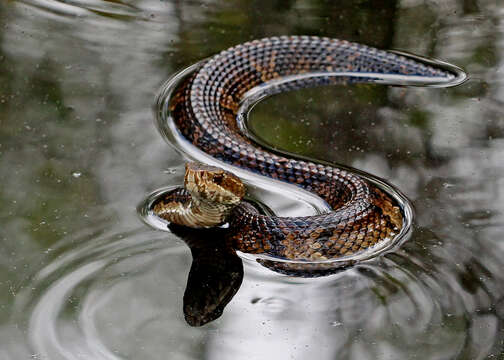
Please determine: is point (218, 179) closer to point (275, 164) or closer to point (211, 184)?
point (211, 184)

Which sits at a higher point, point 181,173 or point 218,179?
point 218,179

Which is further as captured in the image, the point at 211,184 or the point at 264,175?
the point at 264,175

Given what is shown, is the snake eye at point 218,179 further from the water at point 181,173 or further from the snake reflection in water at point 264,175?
the water at point 181,173

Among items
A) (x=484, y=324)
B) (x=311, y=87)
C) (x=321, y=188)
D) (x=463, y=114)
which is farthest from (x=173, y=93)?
(x=484, y=324)

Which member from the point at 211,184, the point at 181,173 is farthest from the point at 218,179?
the point at 181,173

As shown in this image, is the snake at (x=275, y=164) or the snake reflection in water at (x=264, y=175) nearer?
the snake reflection in water at (x=264, y=175)

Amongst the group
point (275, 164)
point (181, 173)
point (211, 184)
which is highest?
point (211, 184)

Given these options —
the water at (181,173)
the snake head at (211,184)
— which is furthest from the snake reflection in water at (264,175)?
the water at (181,173)

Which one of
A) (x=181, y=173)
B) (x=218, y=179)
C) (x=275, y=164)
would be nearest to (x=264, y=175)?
(x=275, y=164)
